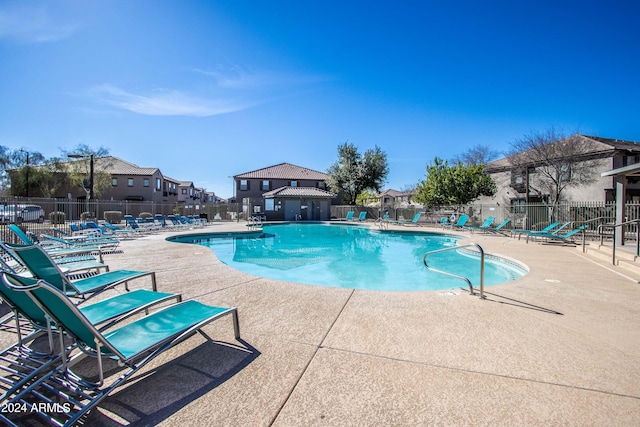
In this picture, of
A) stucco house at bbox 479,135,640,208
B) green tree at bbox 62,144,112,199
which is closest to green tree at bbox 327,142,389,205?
stucco house at bbox 479,135,640,208

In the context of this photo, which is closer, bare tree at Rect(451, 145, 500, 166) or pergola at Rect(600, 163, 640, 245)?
pergola at Rect(600, 163, 640, 245)

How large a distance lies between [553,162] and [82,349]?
30276mm

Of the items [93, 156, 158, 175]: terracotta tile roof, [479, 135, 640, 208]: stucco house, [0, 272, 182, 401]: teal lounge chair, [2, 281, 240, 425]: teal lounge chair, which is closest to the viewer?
[2, 281, 240, 425]: teal lounge chair

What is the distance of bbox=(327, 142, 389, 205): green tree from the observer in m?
34.2

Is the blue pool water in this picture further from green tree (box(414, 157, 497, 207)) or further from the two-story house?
the two-story house

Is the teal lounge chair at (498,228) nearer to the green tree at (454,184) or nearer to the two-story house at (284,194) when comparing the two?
the green tree at (454,184)

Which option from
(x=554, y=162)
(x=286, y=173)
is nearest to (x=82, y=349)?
(x=554, y=162)

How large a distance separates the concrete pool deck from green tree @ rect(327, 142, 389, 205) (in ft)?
98.2

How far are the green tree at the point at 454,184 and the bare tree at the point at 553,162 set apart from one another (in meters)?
3.27

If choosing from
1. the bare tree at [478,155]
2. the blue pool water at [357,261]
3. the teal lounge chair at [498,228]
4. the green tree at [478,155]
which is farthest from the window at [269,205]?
the green tree at [478,155]

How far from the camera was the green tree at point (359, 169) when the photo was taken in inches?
1345

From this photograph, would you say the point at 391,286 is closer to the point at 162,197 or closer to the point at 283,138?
the point at 283,138

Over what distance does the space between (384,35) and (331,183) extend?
23033mm

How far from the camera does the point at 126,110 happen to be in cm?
1642
